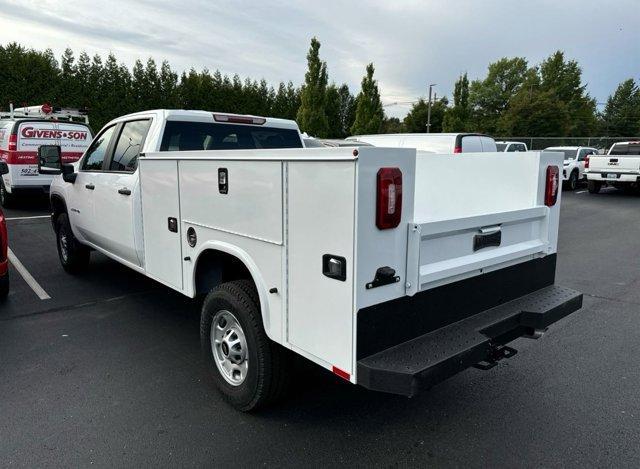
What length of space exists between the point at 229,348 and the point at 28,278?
442 cm

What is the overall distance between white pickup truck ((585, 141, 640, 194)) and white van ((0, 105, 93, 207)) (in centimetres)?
1666

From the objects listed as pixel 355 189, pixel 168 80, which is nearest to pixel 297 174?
pixel 355 189

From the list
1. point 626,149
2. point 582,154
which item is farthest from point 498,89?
point 626,149

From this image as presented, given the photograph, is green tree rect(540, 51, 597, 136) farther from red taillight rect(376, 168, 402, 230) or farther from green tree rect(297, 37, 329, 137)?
red taillight rect(376, 168, 402, 230)

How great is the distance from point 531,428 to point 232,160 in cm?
248

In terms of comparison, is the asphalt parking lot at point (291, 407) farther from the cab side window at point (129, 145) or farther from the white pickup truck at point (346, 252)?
the cab side window at point (129, 145)

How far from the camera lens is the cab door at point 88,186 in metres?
5.19

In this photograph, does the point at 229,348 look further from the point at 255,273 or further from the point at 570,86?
the point at 570,86

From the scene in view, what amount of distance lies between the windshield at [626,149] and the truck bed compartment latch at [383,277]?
18.6 m

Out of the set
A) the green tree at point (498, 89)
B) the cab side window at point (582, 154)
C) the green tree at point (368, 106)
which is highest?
the green tree at point (498, 89)

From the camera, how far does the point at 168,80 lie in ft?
114

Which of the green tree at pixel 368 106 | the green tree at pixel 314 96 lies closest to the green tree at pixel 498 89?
the green tree at pixel 368 106

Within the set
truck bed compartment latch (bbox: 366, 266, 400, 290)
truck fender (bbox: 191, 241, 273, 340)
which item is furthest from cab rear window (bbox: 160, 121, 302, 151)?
truck bed compartment latch (bbox: 366, 266, 400, 290)

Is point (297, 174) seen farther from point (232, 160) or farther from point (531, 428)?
point (531, 428)
